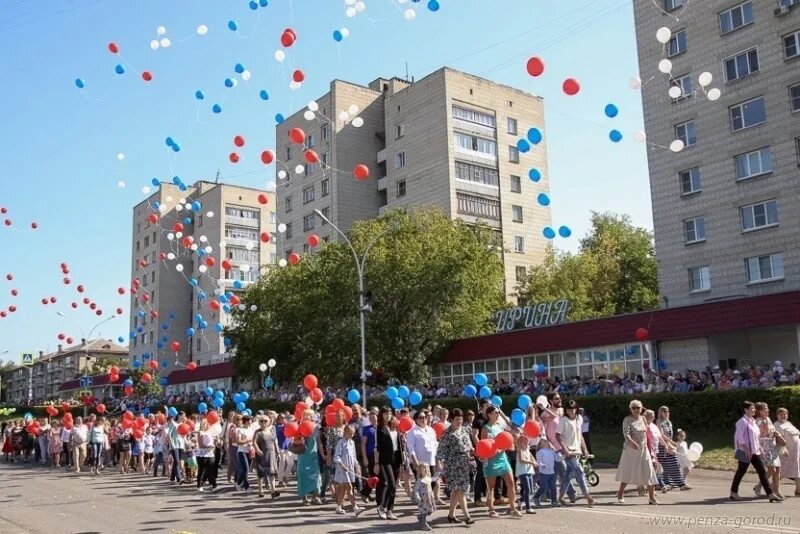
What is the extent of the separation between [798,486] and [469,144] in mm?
43122

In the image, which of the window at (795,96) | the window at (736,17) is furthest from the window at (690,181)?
the window at (736,17)

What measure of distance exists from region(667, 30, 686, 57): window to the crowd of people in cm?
2551

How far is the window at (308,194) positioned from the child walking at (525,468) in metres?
53.0

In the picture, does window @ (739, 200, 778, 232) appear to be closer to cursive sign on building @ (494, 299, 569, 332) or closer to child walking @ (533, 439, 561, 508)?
cursive sign on building @ (494, 299, 569, 332)

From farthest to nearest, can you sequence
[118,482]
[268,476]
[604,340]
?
[604,340]
[118,482]
[268,476]

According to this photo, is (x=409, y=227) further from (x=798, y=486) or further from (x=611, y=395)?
(x=798, y=486)

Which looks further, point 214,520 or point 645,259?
point 645,259

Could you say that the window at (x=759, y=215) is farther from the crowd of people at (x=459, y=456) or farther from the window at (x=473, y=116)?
the window at (x=473, y=116)

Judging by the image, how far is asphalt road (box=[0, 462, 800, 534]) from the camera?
1113cm

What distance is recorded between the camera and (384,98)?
63812 millimetres

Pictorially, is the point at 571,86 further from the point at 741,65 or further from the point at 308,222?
the point at 308,222

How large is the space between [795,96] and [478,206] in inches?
966

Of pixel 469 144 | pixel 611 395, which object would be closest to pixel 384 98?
pixel 469 144

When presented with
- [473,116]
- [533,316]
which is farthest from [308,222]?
[533,316]
